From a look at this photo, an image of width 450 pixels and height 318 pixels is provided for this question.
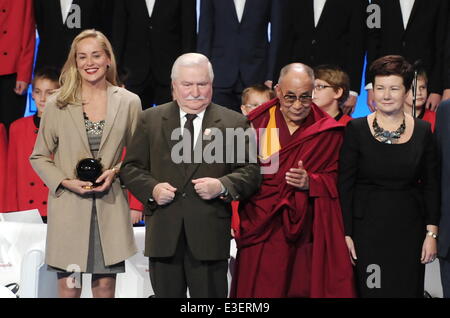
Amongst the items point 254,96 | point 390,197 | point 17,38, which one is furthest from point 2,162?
point 390,197

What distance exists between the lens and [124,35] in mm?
6051

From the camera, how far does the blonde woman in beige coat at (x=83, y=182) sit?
4172 millimetres

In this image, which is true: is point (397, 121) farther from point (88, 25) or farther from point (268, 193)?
point (88, 25)

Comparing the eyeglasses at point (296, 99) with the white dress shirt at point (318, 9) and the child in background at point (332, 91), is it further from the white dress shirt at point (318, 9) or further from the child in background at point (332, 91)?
the white dress shirt at point (318, 9)

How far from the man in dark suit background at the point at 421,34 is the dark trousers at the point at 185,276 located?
8.50 ft

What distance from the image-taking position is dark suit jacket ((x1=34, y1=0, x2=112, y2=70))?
6016 millimetres

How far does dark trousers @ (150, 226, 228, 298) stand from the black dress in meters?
0.69

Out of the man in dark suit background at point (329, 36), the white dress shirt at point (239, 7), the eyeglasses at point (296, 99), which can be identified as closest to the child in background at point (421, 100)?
the man in dark suit background at point (329, 36)

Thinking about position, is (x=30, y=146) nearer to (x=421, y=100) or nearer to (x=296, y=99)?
(x=296, y=99)

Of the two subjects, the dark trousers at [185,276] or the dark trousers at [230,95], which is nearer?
the dark trousers at [185,276]

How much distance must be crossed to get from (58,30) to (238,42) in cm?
128


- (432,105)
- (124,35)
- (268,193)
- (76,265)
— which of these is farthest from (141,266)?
(432,105)

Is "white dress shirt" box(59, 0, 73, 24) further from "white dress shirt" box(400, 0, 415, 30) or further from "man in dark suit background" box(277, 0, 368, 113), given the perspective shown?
"white dress shirt" box(400, 0, 415, 30)

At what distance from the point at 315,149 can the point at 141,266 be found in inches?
51.5
